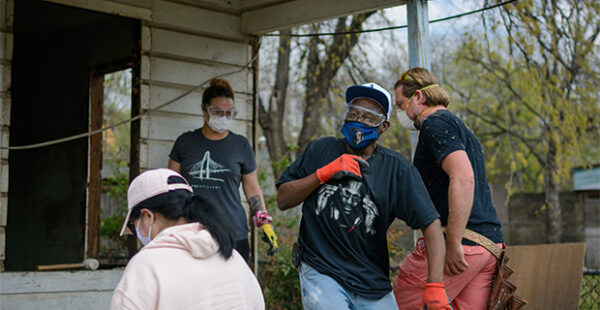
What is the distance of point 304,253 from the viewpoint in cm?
335

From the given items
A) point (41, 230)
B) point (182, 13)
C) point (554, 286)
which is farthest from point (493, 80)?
point (41, 230)

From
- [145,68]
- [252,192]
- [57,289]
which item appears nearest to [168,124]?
[145,68]

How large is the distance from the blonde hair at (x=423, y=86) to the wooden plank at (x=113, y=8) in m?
3.02

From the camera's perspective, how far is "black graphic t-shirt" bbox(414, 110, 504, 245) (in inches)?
136

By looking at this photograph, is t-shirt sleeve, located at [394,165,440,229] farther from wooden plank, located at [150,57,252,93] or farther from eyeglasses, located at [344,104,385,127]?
wooden plank, located at [150,57,252,93]

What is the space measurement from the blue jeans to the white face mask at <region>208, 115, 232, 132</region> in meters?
2.16

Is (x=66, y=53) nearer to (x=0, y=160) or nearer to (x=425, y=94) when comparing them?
(x=0, y=160)

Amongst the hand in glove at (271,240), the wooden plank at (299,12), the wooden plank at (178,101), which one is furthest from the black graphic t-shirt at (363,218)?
the wooden plank at (178,101)

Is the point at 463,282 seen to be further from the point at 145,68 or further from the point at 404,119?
the point at 145,68

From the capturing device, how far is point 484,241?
349 centimetres

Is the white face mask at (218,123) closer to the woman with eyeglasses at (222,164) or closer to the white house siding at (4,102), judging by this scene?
the woman with eyeglasses at (222,164)

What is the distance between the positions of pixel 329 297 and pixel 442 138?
1.09m

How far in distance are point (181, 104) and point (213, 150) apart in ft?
3.68

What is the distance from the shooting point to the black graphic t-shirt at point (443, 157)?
3459 mm
